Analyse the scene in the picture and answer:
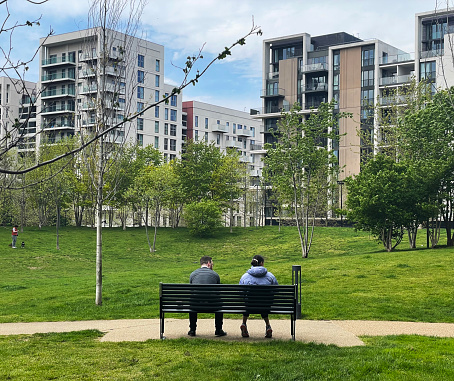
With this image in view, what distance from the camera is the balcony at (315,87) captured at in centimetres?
8462

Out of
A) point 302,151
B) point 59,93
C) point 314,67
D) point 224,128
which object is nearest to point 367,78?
point 314,67

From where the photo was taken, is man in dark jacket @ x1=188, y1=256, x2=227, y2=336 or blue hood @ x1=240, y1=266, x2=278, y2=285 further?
blue hood @ x1=240, y1=266, x2=278, y2=285

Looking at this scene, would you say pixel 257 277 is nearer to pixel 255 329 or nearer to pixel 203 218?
pixel 255 329

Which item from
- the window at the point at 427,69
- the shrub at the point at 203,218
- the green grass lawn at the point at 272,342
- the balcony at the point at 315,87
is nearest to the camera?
the green grass lawn at the point at 272,342

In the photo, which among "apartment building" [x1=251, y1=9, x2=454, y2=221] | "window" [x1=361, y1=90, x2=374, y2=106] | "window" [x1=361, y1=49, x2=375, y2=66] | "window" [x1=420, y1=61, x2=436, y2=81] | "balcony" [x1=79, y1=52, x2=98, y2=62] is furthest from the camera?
"window" [x1=361, y1=49, x2=375, y2=66]

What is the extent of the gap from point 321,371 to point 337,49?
79.9 metres

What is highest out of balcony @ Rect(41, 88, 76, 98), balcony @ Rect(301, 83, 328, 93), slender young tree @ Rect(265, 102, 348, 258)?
balcony @ Rect(301, 83, 328, 93)

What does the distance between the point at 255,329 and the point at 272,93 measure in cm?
8064

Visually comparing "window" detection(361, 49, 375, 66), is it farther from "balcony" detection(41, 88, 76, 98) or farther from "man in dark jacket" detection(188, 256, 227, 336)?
"man in dark jacket" detection(188, 256, 227, 336)

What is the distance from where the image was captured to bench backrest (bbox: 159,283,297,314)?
10.3 m

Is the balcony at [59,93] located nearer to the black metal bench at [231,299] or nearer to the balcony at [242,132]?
the balcony at [242,132]

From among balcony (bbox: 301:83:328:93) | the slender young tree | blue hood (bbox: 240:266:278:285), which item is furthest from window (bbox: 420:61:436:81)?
blue hood (bbox: 240:266:278:285)

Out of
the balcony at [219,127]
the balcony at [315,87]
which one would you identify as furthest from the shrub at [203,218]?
the balcony at [219,127]

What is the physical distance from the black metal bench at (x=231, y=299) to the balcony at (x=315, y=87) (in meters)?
76.8
